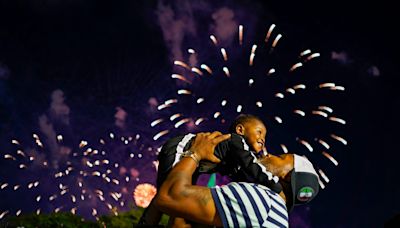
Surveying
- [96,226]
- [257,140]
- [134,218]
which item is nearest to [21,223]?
[96,226]

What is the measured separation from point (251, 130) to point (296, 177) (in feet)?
10.1

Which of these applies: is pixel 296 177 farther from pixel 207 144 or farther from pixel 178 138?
pixel 178 138

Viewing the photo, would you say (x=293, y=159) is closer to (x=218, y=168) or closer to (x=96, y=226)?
(x=218, y=168)

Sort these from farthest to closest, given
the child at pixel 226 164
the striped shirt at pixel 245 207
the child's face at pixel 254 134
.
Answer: the child's face at pixel 254 134, the child at pixel 226 164, the striped shirt at pixel 245 207

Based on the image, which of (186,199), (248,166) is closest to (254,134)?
(248,166)

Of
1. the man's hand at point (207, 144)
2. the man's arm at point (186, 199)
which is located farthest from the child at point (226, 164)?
the man's arm at point (186, 199)

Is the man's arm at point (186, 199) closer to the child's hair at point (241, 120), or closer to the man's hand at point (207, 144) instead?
the man's hand at point (207, 144)

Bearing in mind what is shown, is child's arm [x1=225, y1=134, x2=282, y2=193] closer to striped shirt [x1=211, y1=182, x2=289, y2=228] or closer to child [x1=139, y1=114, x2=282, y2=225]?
child [x1=139, y1=114, x2=282, y2=225]

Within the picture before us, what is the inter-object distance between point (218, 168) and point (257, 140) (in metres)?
2.73

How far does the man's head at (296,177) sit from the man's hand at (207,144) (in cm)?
76

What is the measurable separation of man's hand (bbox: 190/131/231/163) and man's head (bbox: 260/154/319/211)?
76 cm

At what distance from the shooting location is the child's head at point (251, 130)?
337 inches

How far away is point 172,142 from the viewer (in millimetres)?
6141

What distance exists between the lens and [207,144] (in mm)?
5457
